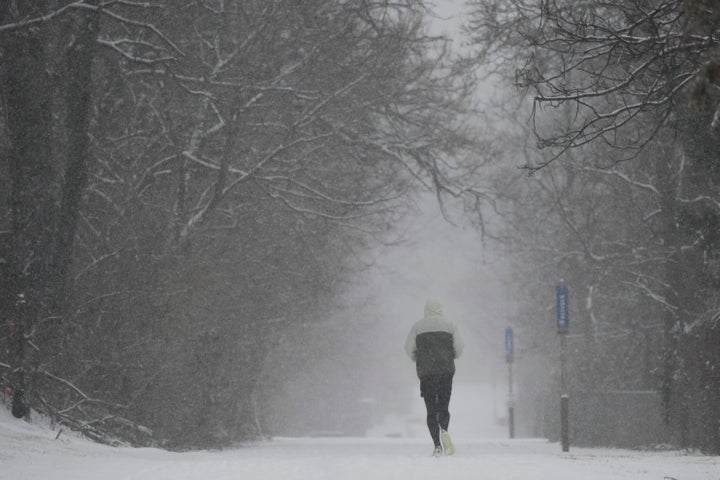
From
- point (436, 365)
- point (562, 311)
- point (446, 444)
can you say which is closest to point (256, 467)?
point (446, 444)

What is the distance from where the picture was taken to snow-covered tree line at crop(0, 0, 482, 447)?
15.4 metres

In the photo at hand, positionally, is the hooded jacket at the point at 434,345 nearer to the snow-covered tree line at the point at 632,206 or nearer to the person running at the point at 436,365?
the person running at the point at 436,365

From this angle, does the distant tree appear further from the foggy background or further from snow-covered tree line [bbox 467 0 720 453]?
the foggy background

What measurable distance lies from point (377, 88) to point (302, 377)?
27.7 meters

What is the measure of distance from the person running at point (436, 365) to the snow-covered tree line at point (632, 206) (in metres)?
2.87

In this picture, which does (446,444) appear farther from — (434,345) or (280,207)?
(280,207)

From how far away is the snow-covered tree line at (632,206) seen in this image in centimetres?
1376

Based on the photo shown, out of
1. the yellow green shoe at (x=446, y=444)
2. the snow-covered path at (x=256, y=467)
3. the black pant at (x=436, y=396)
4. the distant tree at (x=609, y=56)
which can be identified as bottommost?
the snow-covered path at (x=256, y=467)

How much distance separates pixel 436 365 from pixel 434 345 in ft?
0.89

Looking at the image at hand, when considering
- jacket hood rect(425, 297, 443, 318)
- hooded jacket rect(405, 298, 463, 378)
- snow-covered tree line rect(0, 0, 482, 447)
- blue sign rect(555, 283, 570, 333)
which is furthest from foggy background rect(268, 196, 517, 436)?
hooded jacket rect(405, 298, 463, 378)

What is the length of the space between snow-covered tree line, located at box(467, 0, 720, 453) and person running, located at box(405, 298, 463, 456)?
9.42 ft

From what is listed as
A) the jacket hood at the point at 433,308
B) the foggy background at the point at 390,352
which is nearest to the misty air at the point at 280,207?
the jacket hood at the point at 433,308

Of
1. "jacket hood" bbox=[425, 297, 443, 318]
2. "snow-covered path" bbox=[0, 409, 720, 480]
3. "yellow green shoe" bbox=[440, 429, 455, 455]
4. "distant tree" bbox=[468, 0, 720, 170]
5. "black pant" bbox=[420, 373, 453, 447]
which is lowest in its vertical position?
"snow-covered path" bbox=[0, 409, 720, 480]

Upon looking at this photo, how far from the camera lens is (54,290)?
50.3ft
